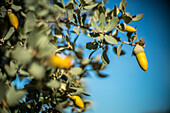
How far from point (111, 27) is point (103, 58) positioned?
15 cm

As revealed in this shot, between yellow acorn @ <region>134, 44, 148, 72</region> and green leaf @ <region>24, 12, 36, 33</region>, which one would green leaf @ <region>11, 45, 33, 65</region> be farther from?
yellow acorn @ <region>134, 44, 148, 72</region>

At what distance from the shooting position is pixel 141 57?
2.31ft

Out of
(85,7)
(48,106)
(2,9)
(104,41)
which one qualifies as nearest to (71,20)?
(85,7)

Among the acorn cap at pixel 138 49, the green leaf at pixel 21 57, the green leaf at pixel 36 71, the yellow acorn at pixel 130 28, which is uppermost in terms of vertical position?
the yellow acorn at pixel 130 28

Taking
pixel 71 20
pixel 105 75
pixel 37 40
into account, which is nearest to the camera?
pixel 37 40

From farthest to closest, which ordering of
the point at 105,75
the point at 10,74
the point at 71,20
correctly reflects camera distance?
the point at 105,75 < the point at 71,20 < the point at 10,74

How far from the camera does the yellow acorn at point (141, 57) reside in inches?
27.1

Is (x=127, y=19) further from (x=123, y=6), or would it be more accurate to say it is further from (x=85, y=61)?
(x=85, y=61)

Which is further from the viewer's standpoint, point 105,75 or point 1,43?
point 105,75

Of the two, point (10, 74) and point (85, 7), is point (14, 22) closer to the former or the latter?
point (10, 74)

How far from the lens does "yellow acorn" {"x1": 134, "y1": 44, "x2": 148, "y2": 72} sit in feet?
2.26

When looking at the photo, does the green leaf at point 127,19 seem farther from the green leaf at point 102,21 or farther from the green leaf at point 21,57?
the green leaf at point 21,57

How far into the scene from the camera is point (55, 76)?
0.69 m

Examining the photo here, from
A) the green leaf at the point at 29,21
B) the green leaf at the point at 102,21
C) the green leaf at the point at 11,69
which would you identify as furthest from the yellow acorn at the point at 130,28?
the green leaf at the point at 11,69
